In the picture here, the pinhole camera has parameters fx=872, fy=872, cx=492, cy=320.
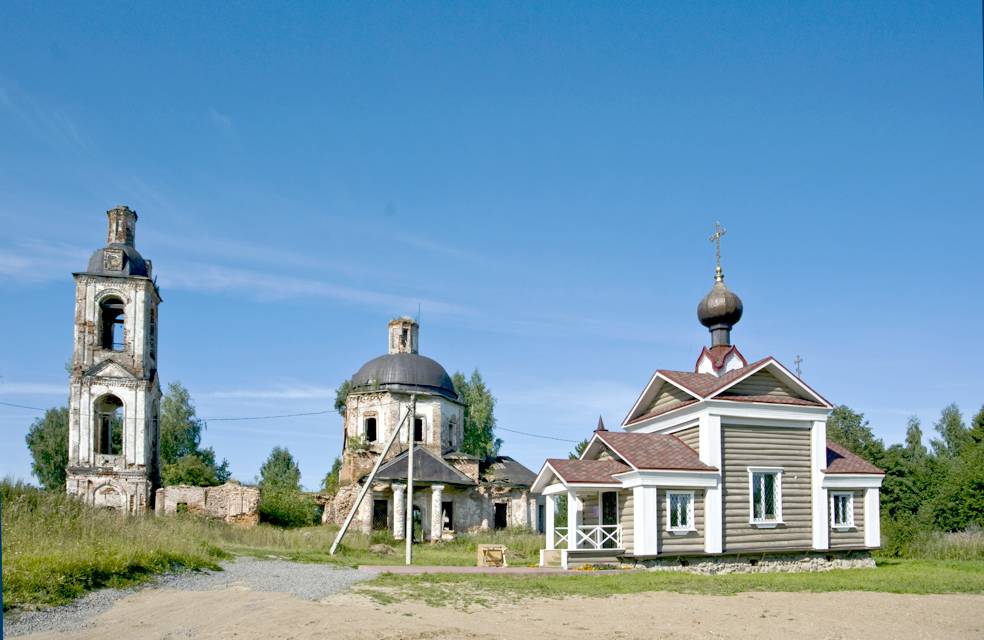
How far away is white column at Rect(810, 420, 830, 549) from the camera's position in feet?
77.5

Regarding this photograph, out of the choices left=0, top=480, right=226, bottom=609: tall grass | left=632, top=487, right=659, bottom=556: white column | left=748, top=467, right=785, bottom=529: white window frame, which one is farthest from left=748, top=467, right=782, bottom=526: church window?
left=0, top=480, right=226, bottom=609: tall grass

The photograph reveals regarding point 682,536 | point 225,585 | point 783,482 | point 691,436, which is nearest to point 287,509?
point 691,436

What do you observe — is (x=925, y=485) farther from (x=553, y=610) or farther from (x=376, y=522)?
(x=553, y=610)

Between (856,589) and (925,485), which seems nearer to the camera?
(856,589)

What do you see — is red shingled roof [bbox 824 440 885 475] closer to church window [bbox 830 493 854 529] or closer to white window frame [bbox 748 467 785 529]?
church window [bbox 830 493 854 529]

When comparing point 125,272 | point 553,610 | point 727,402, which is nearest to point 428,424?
point 125,272

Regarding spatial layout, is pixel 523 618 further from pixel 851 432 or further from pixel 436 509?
pixel 851 432

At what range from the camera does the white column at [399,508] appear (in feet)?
113

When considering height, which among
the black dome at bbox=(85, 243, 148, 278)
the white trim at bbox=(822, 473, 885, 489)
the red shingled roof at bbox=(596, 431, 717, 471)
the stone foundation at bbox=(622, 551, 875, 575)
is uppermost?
the black dome at bbox=(85, 243, 148, 278)

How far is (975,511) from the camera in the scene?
3153 centimetres

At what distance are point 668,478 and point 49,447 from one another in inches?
1877

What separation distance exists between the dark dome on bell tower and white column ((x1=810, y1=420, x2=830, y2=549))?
425cm

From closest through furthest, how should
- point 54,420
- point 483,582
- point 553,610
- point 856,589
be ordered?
point 553,610
point 483,582
point 856,589
point 54,420

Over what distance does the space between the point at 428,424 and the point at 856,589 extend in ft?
81.2
